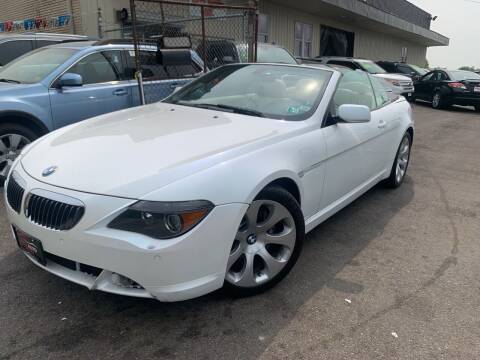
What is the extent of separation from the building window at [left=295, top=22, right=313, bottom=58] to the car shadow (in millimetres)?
A: 17429

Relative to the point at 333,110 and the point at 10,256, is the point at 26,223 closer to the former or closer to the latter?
the point at 10,256

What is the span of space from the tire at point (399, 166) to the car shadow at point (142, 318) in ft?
7.31

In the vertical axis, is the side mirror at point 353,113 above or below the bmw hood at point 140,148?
above

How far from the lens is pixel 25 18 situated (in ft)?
45.0

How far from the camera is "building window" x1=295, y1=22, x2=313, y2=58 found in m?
19.1

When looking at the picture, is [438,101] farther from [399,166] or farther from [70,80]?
[70,80]

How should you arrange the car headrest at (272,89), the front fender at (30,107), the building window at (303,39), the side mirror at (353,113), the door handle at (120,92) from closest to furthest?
the side mirror at (353,113) → the car headrest at (272,89) → the front fender at (30,107) → the door handle at (120,92) → the building window at (303,39)

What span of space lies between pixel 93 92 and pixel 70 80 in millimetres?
459

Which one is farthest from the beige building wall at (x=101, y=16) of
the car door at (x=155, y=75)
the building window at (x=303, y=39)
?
the building window at (x=303, y=39)

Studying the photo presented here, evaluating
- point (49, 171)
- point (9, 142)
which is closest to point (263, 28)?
point (9, 142)

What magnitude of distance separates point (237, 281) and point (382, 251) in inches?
60.3

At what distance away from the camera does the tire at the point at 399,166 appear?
512 centimetres

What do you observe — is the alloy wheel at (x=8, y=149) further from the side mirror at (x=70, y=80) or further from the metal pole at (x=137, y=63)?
the metal pole at (x=137, y=63)

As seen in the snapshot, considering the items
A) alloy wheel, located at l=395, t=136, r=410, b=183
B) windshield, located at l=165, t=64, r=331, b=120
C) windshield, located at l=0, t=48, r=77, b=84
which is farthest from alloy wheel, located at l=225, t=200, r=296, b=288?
windshield, located at l=0, t=48, r=77, b=84
